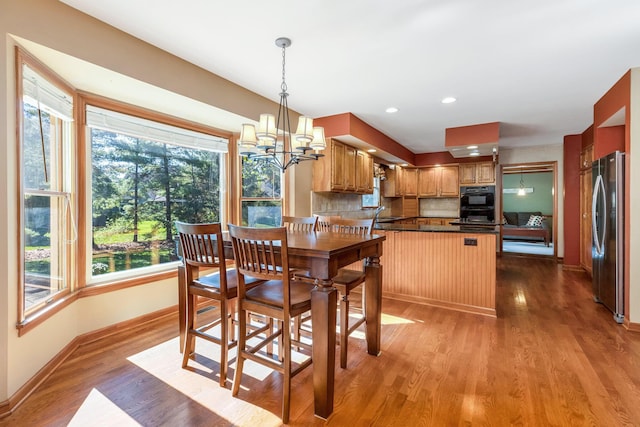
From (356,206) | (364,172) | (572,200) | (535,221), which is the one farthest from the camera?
(535,221)

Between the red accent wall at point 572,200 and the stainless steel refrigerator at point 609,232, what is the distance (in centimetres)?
210

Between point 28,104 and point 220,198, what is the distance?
2016 mm

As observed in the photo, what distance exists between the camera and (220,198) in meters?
3.80

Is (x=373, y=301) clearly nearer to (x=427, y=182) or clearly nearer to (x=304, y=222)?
(x=304, y=222)

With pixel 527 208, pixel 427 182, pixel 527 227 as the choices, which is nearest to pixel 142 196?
pixel 427 182

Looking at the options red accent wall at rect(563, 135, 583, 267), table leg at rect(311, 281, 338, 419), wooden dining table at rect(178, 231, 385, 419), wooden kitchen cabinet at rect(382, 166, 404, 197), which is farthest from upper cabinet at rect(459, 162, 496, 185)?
table leg at rect(311, 281, 338, 419)

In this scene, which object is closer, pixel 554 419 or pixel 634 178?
pixel 554 419

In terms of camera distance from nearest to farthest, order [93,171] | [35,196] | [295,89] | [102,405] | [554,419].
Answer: [554,419] < [102,405] < [35,196] < [93,171] < [295,89]

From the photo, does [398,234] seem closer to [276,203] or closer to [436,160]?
[276,203]

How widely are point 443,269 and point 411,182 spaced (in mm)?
4209

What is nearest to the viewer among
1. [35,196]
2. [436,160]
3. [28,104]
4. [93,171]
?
[28,104]

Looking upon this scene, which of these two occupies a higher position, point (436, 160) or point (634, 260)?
point (436, 160)

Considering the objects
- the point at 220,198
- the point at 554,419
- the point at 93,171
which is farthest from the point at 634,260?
the point at 93,171

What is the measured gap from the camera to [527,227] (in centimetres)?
857
